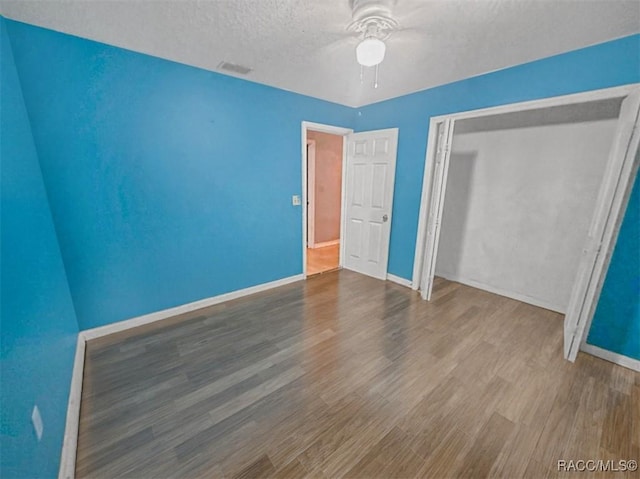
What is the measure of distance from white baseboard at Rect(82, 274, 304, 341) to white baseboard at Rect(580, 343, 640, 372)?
10.5ft

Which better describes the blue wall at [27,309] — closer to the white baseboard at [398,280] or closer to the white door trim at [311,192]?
the white baseboard at [398,280]

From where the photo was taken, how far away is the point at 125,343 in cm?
229

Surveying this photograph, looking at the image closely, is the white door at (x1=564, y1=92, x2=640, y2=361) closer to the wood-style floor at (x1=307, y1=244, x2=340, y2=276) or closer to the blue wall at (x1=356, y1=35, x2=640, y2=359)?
the blue wall at (x1=356, y1=35, x2=640, y2=359)

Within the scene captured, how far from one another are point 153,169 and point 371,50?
216cm

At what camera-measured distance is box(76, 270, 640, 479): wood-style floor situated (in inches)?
54.6

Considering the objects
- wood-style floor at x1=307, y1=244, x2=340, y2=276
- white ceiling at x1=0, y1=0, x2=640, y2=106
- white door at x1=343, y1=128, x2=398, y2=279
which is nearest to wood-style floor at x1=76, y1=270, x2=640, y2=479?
white door at x1=343, y1=128, x2=398, y2=279

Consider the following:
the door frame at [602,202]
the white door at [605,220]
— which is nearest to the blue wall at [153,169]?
the door frame at [602,202]

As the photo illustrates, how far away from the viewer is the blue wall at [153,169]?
198 centimetres

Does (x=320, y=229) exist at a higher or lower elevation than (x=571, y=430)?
higher

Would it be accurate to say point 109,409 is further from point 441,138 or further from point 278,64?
point 441,138

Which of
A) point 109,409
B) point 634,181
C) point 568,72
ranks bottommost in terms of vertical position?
point 109,409

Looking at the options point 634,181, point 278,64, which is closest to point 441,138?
point 634,181

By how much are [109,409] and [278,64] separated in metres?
3.10

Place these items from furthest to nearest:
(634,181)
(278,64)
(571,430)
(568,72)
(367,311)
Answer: (367,311) → (278,64) → (568,72) → (634,181) → (571,430)
